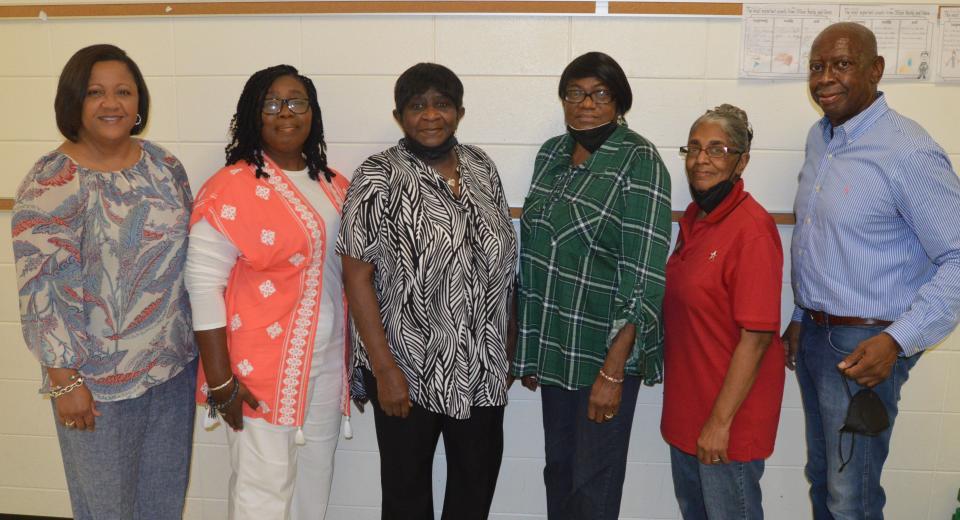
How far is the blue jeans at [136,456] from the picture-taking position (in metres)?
1.79

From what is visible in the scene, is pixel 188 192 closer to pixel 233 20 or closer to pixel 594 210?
pixel 233 20

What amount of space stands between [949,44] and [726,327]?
1.41 metres

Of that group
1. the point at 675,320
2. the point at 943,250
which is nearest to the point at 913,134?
the point at 943,250

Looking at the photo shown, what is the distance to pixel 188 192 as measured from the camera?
6.43 feet

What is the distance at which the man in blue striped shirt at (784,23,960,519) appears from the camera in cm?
172

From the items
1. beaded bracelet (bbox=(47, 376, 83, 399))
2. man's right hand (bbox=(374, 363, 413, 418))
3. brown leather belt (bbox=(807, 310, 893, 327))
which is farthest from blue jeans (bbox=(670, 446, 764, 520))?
beaded bracelet (bbox=(47, 376, 83, 399))

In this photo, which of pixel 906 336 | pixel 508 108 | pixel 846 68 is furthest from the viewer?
pixel 508 108

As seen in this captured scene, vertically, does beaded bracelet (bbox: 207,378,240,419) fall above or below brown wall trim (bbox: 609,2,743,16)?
below

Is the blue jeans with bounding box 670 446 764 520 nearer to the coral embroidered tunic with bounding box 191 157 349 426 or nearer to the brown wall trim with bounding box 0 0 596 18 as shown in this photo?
the coral embroidered tunic with bounding box 191 157 349 426

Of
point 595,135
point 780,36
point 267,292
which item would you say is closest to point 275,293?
point 267,292

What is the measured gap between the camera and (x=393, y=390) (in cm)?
183

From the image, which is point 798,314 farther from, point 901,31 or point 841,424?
point 901,31

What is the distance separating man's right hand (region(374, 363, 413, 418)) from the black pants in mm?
42

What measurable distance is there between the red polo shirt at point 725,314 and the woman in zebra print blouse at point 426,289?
0.49 meters
